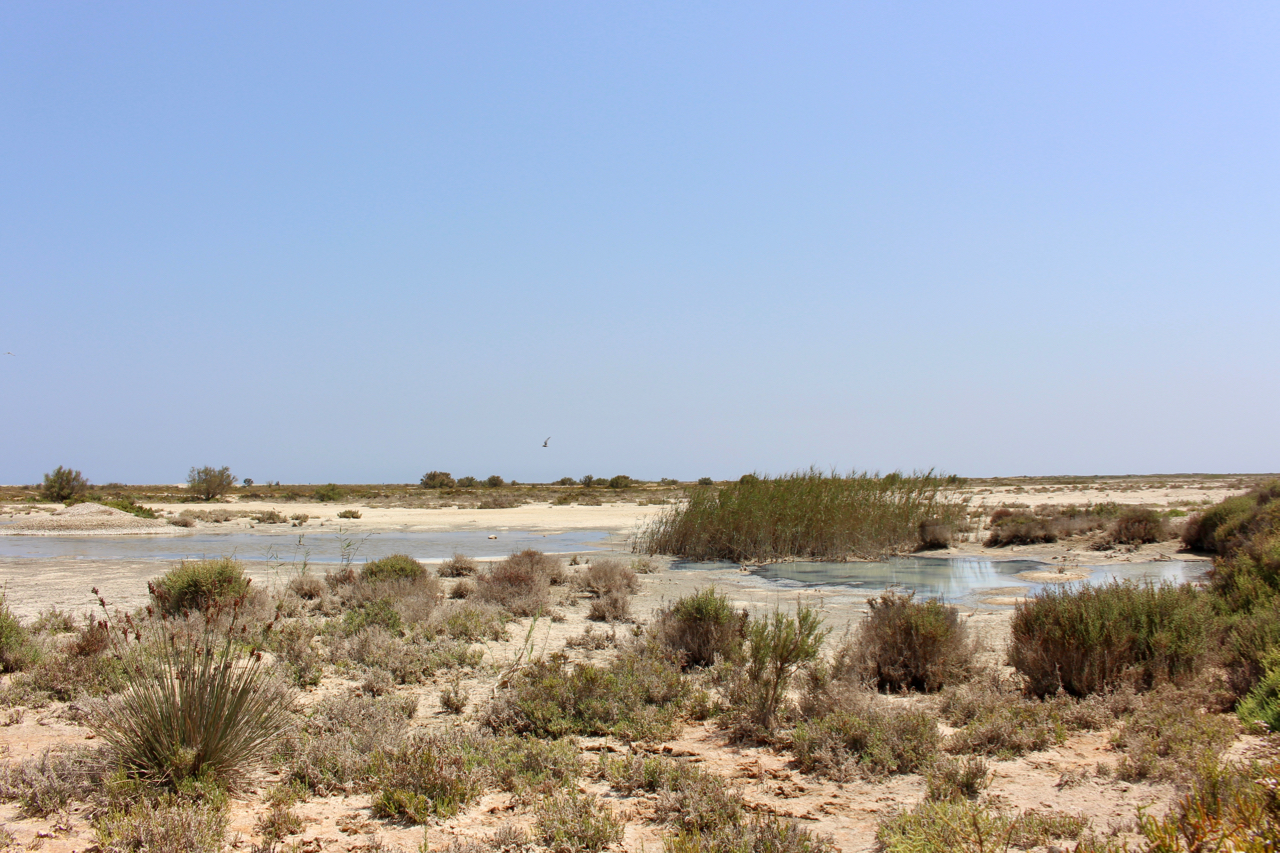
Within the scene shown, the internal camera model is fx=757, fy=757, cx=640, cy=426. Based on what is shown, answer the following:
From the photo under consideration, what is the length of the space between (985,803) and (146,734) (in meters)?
5.19

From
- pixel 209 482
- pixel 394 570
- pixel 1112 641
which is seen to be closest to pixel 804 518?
pixel 394 570

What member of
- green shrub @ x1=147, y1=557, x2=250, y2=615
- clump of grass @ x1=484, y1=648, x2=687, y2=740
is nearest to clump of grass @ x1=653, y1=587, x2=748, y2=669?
clump of grass @ x1=484, y1=648, x2=687, y2=740

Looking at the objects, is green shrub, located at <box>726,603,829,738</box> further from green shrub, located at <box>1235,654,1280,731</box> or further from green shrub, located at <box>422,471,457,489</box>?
green shrub, located at <box>422,471,457,489</box>

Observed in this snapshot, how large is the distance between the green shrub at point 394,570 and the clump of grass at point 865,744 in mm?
9203

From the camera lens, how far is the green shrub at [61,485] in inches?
1949

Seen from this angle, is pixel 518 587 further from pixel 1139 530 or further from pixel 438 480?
pixel 438 480

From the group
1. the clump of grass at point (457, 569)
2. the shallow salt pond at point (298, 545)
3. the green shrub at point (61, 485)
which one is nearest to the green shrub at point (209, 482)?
the green shrub at point (61, 485)

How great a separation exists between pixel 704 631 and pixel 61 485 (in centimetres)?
5646

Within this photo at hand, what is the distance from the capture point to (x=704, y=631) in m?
8.93

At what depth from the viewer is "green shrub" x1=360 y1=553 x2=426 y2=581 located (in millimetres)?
13375

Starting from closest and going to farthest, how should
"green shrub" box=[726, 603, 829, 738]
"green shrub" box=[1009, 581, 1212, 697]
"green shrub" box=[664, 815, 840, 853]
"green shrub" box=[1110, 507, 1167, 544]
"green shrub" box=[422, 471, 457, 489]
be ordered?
1. "green shrub" box=[664, 815, 840, 853]
2. "green shrub" box=[726, 603, 829, 738]
3. "green shrub" box=[1009, 581, 1212, 697]
4. "green shrub" box=[1110, 507, 1167, 544]
5. "green shrub" box=[422, 471, 457, 489]

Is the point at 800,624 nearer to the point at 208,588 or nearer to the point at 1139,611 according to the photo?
the point at 1139,611

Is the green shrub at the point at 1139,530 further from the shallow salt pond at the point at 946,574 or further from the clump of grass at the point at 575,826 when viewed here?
the clump of grass at the point at 575,826

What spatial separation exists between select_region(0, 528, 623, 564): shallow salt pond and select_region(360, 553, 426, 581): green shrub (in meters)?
6.24
